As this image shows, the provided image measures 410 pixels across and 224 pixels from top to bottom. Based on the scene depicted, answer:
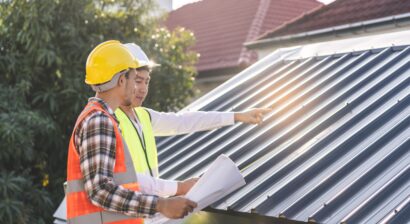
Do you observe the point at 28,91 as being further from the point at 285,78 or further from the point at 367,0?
the point at 367,0

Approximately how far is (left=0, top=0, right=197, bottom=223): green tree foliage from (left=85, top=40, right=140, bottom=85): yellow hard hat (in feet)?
15.9

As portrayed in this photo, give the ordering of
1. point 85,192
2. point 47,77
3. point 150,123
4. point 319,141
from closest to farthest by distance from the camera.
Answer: point 85,192 < point 150,123 < point 319,141 < point 47,77

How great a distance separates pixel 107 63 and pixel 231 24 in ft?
41.6

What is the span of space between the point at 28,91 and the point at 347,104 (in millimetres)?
5387

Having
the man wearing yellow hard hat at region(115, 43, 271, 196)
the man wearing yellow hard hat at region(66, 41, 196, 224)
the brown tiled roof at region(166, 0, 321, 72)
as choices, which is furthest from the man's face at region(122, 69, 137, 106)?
the brown tiled roof at region(166, 0, 321, 72)

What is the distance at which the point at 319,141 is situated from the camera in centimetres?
414

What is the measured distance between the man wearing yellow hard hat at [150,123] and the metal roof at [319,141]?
39 cm

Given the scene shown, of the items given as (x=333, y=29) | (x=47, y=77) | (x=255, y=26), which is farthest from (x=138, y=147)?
(x=255, y=26)

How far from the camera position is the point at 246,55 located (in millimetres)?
13297

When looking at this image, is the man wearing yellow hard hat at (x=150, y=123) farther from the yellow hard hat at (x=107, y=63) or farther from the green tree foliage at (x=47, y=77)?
the green tree foliage at (x=47, y=77)

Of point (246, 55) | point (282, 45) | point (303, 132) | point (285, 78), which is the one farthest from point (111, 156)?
point (246, 55)

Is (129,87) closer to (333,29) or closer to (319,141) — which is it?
(319,141)

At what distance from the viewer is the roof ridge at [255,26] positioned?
43.3ft

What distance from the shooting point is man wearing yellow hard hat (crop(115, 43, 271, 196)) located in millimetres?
3473
